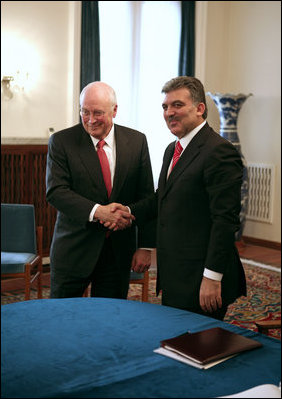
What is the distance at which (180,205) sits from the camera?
6.69 feet

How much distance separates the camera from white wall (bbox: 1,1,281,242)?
5352 millimetres

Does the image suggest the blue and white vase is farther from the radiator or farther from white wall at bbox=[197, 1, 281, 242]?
the radiator

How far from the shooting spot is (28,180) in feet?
17.1

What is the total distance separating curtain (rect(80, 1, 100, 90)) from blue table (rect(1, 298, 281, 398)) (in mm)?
4232

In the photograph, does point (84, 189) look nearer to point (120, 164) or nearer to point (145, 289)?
point (120, 164)

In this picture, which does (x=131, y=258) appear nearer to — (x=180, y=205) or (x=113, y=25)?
(x=180, y=205)

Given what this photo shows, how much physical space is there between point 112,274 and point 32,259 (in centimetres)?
144

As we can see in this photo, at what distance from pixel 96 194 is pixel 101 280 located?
394mm

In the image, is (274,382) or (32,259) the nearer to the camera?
(274,382)

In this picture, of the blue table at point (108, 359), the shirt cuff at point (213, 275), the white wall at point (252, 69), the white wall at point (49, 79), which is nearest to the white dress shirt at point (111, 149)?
the shirt cuff at point (213, 275)

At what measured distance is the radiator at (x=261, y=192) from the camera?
6727 mm

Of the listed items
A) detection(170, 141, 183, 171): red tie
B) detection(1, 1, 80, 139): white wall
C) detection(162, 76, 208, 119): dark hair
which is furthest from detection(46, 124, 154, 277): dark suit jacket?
detection(1, 1, 80, 139): white wall

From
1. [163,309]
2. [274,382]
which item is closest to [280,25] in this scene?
[163,309]

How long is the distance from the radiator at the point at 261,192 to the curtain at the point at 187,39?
1.46 meters
